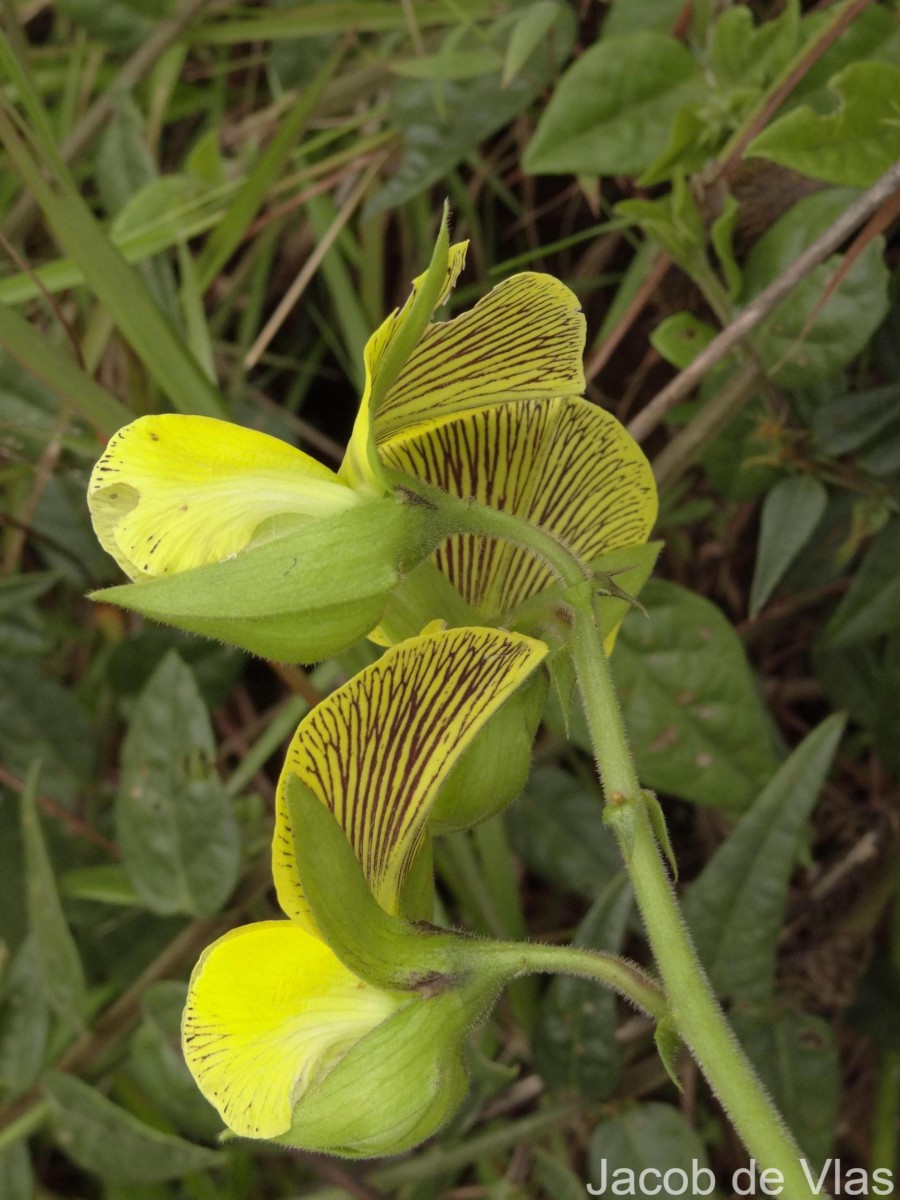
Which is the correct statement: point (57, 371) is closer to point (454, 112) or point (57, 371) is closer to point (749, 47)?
point (454, 112)

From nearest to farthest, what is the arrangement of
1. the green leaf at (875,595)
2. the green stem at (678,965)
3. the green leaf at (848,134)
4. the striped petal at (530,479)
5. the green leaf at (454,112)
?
the green stem at (678,965) → the striped petal at (530,479) → the green leaf at (848,134) → the green leaf at (875,595) → the green leaf at (454,112)

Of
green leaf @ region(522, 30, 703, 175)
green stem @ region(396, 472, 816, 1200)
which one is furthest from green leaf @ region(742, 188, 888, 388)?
green stem @ region(396, 472, 816, 1200)

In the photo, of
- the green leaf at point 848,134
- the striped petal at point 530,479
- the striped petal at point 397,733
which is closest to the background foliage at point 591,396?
the green leaf at point 848,134

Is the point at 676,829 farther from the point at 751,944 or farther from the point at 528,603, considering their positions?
the point at 528,603

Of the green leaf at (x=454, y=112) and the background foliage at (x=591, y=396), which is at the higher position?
the green leaf at (x=454, y=112)

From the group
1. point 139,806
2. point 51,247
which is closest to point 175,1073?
point 139,806

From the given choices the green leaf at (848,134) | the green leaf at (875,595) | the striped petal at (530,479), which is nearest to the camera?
the striped petal at (530,479)

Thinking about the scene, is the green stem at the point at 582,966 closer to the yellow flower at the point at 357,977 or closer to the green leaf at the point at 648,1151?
the yellow flower at the point at 357,977

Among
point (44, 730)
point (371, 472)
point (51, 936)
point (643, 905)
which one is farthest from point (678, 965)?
point (44, 730)
